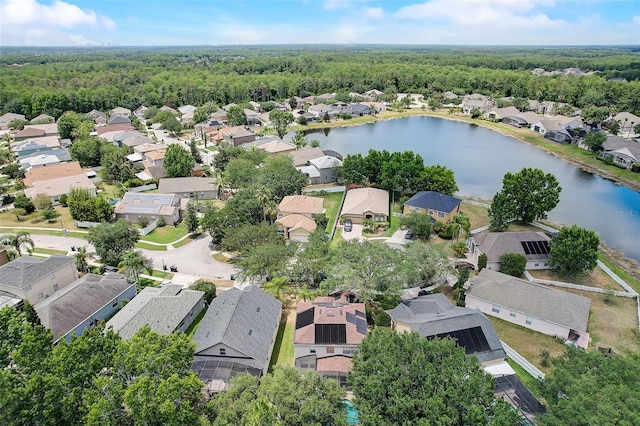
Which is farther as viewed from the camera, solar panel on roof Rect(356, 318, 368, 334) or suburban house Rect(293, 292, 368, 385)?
solar panel on roof Rect(356, 318, 368, 334)

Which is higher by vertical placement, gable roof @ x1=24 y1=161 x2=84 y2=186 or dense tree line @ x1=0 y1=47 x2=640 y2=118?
dense tree line @ x1=0 y1=47 x2=640 y2=118

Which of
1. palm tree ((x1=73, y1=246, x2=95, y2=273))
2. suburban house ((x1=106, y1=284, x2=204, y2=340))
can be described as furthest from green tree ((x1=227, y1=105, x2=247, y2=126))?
suburban house ((x1=106, y1=284, x2=204, y2=340))

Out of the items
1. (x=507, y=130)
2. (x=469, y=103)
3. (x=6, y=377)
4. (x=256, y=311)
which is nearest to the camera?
(x=6, y=377)

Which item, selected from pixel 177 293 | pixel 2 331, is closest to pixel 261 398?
pixel 2 331

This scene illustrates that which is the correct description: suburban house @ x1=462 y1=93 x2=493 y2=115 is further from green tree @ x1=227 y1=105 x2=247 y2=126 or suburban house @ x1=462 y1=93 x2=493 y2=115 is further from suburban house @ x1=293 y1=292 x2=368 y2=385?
suburban house @ x1=293 y1=292 x2=368 y2=385

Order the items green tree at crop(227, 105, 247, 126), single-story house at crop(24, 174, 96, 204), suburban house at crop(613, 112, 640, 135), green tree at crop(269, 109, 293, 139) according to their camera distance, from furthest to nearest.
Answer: green tree at crop(227, 105, 247, 126)
suburban house at crop(613, 112, 640, 135)
green tree at crop(269, 109, 293, 139)
single-story house at crop(24, 174, 96, 204)

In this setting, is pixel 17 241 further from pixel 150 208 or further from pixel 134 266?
pixel 150 208

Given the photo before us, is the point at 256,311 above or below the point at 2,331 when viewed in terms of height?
below

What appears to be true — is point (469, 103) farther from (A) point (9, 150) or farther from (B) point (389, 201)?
(A) point (9, 150)
